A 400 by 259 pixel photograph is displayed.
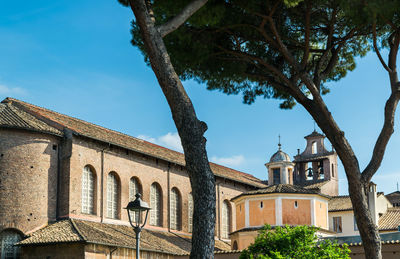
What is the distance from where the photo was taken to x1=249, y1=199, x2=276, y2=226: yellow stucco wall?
102 feet

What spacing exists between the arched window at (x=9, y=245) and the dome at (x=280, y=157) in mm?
17169

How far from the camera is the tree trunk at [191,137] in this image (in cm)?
921

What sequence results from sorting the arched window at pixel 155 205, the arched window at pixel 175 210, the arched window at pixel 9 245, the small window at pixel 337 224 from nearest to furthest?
1. the arched window at pixel 9 245
2. the arched window at pixel 155 205
3. the arched window at pixel 175 210
4. the small window at pixel 337 224

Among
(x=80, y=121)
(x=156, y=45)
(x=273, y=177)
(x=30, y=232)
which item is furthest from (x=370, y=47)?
(x=273, y=177)

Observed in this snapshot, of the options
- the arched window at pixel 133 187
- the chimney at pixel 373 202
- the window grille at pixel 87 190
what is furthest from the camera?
the chimney at pixel 373 202

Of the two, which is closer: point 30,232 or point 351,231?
point 30,232

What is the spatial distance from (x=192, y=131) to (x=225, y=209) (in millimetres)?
28754

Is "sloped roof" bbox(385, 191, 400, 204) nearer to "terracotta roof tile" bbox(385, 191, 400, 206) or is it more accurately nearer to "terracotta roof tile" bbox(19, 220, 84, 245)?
"terracotta roof tile" bbox(385, 191, 400, 206)

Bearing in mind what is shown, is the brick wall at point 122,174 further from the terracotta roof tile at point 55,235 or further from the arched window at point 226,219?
the terracotta roof tile at point 55,235

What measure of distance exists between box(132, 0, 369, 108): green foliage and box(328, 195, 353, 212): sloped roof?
1006 inches

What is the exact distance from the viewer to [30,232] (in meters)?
25.1

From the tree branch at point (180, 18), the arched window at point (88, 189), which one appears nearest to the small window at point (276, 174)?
the arched window at point (88, 189)

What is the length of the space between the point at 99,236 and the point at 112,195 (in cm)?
478

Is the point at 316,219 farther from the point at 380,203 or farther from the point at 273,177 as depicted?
the point at 380,203
